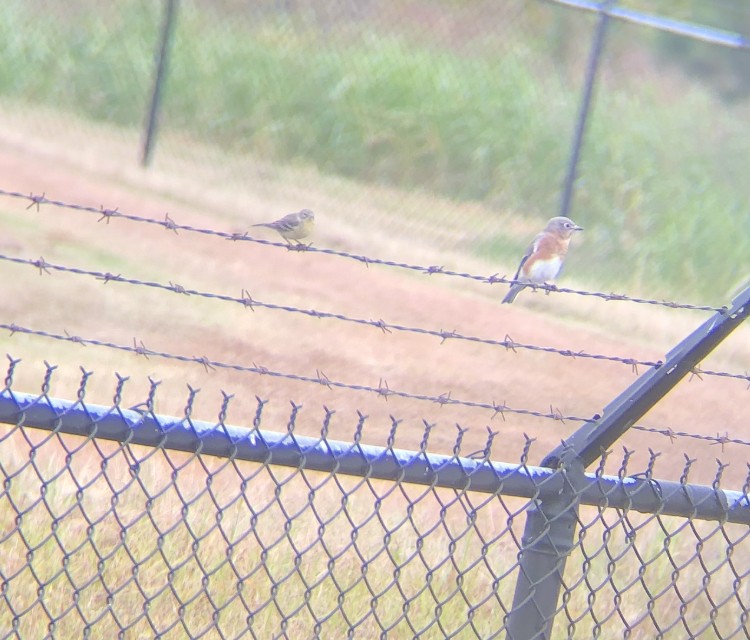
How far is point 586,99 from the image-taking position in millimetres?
9414

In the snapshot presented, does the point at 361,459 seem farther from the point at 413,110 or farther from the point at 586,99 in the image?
the point at 413,110

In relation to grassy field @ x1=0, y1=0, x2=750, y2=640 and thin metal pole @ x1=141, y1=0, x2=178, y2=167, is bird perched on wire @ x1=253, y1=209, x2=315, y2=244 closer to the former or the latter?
grassy field @ x1=0, y1=0, x2=750, y2=640

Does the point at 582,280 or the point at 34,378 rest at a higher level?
the point at 34,378

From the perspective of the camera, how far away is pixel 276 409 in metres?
6.30

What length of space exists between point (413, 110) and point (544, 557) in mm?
9787

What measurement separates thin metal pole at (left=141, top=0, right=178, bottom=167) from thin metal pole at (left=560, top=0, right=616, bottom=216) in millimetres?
3338

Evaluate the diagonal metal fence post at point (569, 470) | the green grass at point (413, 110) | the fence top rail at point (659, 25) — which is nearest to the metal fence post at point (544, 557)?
the diagonal metal fence post at point (569, 470)

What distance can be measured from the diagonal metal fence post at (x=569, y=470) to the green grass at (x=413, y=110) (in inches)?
327

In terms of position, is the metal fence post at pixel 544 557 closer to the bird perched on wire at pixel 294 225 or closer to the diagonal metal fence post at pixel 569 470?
the diagonal metal fence post at pixel 569 470

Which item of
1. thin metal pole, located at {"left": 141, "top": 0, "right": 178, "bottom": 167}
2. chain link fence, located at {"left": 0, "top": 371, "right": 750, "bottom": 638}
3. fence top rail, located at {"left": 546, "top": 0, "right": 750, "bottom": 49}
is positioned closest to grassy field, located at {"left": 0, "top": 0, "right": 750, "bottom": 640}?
chain link fence, located at {"left": 0, "top": 371, "right": 750, "bottom": 638}

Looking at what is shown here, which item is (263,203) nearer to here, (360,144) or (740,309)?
(360,144)

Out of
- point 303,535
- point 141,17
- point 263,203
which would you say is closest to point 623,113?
point 263,203

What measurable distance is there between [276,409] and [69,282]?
90.4 inches

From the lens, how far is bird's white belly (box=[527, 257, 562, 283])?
5.79 metres
